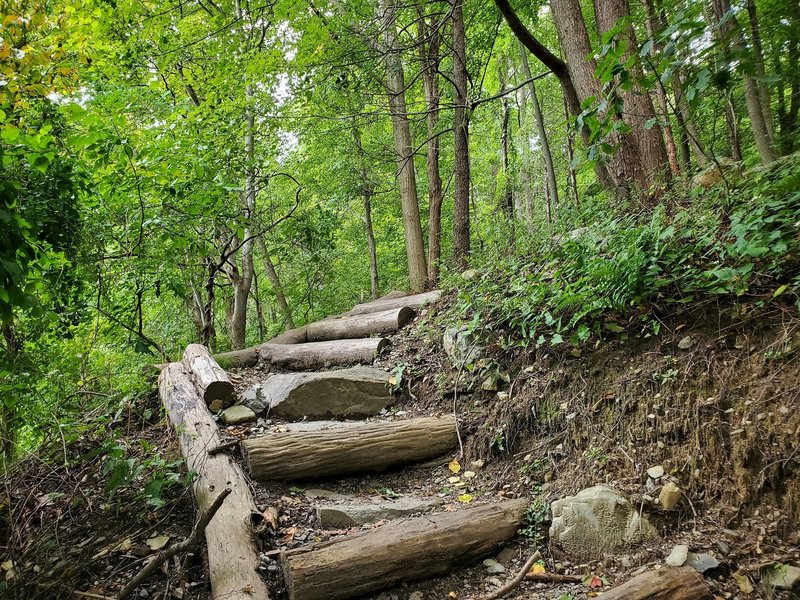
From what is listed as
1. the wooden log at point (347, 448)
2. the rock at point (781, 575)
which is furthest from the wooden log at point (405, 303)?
the rock at point (781, 575)

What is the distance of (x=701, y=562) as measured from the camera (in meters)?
2.37

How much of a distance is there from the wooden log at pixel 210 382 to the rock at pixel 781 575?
4.36 meters

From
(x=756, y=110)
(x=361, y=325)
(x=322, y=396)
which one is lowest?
(x=322, y=396)

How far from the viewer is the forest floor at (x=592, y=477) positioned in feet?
8.02

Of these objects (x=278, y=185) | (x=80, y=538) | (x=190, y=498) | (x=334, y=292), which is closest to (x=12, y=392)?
(x=80, y=538)

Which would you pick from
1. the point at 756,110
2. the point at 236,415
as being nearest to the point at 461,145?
the point at 756,110

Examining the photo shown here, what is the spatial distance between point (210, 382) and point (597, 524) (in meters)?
3.73

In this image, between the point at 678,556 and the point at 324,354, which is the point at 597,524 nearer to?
the point at 678,556

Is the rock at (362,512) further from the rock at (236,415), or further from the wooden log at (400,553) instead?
the rock at (236,415)

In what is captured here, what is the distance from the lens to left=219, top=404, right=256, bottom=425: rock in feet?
14.5

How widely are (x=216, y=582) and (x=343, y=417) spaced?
241 cm

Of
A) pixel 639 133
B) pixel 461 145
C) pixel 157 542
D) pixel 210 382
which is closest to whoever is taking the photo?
pixel 157 542

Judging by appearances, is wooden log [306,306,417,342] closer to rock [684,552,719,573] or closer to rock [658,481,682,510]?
rock [658,481,682,510]

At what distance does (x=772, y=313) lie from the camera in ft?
9.04
